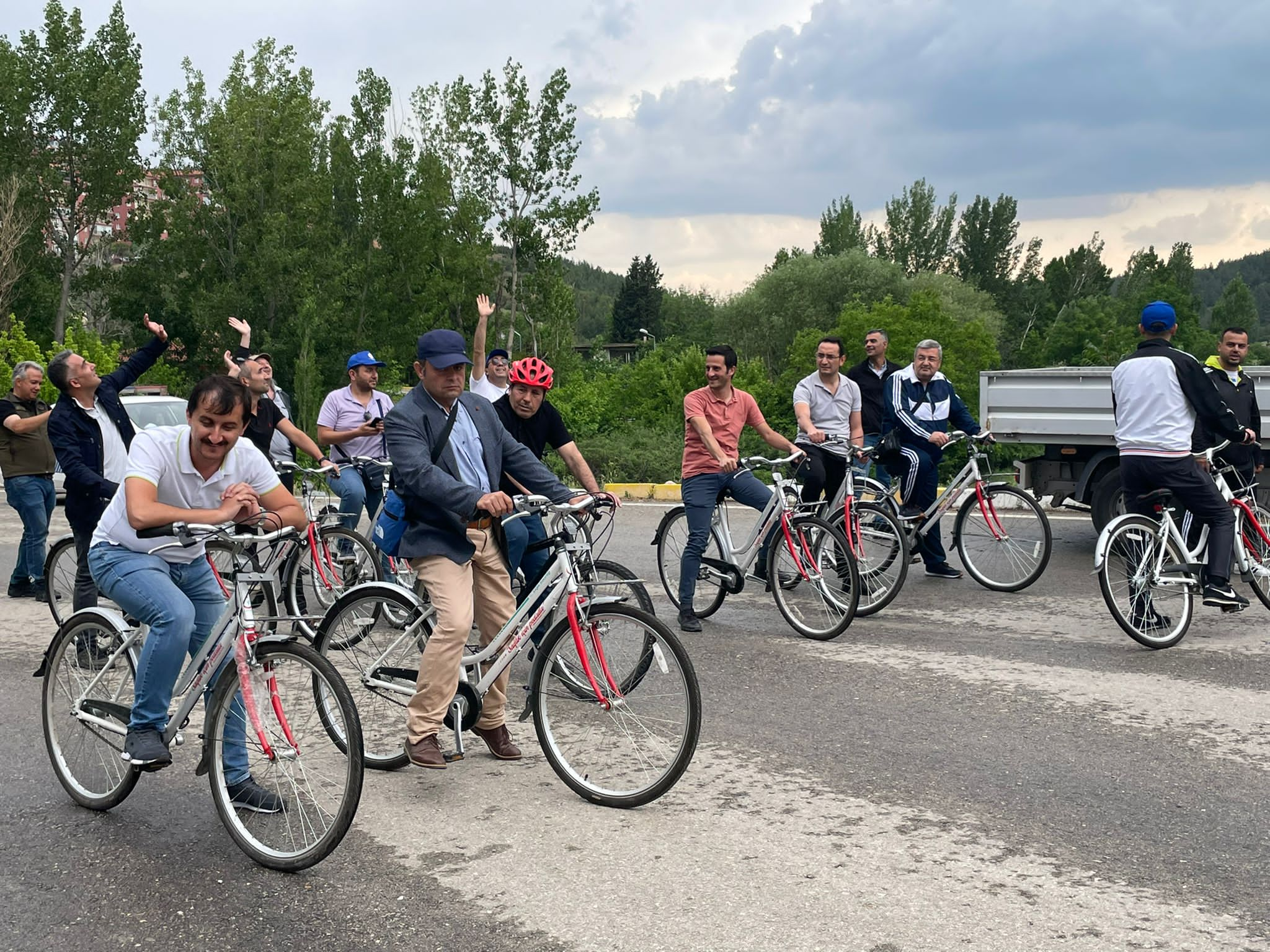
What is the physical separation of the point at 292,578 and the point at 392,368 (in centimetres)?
3136

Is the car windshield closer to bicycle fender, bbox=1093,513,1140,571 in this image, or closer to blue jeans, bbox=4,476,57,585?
blue jeans, bbox=4,476,57,585

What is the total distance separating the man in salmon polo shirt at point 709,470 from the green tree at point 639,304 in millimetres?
105106

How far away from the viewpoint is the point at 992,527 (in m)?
9.76

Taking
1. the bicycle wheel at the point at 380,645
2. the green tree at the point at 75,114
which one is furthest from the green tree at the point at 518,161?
the bicycle wheel at the point at 380,645

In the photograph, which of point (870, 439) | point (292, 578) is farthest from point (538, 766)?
point (870, 439)

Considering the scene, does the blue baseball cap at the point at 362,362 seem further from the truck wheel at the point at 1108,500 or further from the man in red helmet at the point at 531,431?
the truck wheel at the point at 1108,500

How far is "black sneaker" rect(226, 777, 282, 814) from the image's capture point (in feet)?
14.3

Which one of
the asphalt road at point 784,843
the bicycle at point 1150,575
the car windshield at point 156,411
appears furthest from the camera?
the car windshield at point 156,411

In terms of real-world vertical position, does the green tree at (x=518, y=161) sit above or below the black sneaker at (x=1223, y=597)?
above

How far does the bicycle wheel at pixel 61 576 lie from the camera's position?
26.0ft

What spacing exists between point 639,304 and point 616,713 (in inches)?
4398

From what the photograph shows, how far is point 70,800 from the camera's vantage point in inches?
201

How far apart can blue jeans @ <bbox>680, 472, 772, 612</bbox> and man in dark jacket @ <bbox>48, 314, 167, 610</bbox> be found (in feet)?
11.2

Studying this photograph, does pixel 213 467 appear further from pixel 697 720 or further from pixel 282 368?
pixel 282 368
